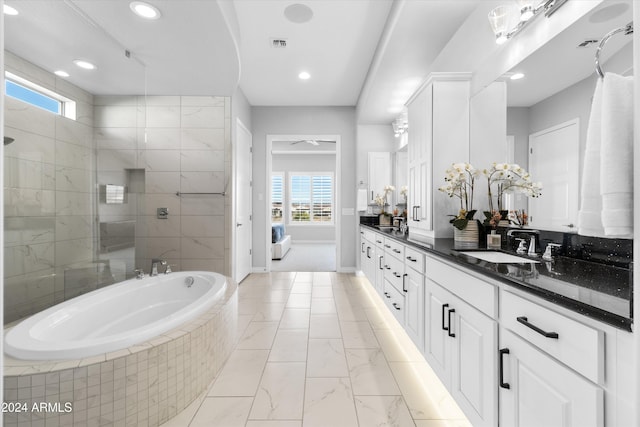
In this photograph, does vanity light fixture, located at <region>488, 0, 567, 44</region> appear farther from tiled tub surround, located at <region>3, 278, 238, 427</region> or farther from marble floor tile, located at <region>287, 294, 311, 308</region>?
marble floor tile, located at <region>287, 294, 311, 308</region>

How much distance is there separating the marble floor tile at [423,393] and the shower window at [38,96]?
118 inches

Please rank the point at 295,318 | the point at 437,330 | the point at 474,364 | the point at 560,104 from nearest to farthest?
the point at 474,364 → the point at 560,104 → the point at 437,330 → the point at 295,318

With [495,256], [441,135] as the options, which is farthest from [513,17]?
[495,256]

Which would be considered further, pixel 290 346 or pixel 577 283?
pixel 290 346

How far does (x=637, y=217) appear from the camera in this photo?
67 cm

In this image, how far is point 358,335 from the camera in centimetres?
254

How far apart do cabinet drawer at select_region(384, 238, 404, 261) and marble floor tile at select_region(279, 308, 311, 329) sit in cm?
103

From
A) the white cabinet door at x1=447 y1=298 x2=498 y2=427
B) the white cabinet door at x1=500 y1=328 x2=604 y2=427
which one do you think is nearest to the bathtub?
the white cabinet door at x1=447 y1=298 x2=498 y2=427

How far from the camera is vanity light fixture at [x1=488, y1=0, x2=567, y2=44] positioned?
1.65 meters

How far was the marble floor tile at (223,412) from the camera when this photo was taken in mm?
1517

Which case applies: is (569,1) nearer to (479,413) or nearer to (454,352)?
(454,352)

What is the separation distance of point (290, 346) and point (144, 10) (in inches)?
103

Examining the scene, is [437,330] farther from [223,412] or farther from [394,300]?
[223,412]

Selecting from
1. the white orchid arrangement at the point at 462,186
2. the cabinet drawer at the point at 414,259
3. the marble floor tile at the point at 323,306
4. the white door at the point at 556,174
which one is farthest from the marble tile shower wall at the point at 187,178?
the white door at the point at 556,174
